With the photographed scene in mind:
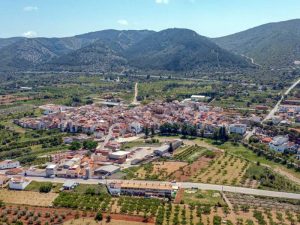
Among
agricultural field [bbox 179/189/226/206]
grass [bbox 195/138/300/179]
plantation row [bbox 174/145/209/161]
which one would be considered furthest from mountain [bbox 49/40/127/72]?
agricultural field [bbox 179/189/226/206]

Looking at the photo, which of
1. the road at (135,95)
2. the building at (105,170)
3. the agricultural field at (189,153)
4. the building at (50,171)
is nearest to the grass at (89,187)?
the building at (105,170)

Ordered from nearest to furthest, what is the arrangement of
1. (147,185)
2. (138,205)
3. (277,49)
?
(138,205)
(147,185)
(277,49)

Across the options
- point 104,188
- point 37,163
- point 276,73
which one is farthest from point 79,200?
point 276,73

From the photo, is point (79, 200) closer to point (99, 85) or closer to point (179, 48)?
point (99, 85)

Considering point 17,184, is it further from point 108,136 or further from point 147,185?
point 108,136

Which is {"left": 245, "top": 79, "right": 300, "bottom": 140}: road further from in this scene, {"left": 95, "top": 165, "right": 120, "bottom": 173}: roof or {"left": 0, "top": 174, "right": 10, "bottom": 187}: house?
{"left": 0, "top": 174, "right": 10, "bottom": 187}: house

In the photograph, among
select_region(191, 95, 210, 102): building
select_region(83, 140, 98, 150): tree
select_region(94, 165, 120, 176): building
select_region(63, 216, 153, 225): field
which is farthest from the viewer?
select_region(191, 95, 210, 102): building

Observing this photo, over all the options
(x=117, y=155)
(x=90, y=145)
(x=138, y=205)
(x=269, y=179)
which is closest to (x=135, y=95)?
(x=90, y=145)

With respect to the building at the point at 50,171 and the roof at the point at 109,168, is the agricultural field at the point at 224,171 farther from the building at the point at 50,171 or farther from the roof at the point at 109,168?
the building at the point at 50,171
